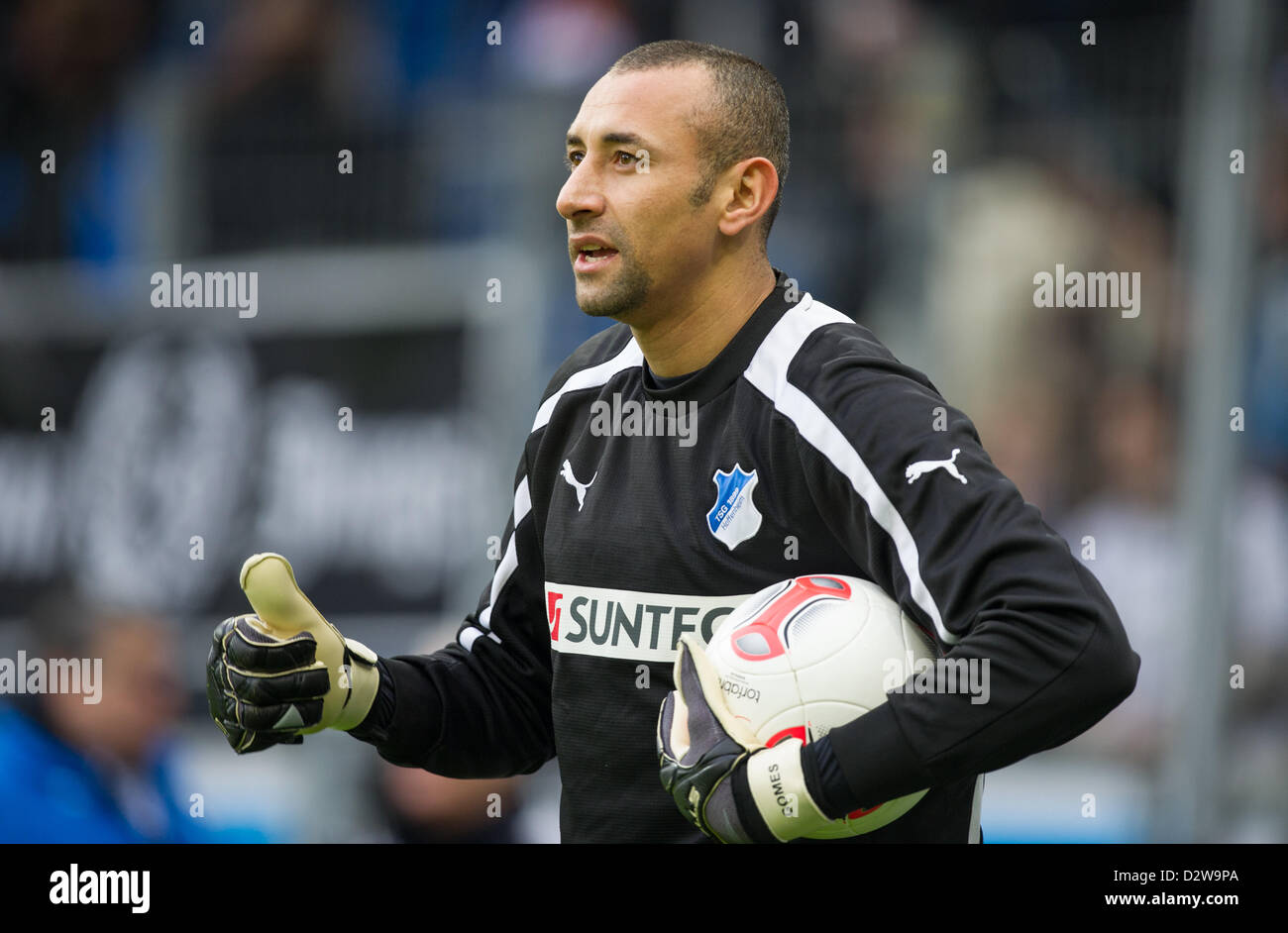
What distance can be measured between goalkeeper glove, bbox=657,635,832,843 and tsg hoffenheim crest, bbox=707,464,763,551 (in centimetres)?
24

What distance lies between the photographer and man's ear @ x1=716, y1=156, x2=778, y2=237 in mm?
3287

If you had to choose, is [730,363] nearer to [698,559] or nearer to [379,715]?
[698,559]

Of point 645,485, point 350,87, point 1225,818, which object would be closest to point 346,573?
point 350,87

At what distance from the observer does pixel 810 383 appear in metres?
2.95

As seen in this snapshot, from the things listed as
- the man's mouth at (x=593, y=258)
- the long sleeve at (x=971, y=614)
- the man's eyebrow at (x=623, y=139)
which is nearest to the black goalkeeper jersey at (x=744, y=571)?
the long sleeve at (x=971, y=614)

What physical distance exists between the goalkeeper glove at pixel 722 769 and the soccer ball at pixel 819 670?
0.04 metres

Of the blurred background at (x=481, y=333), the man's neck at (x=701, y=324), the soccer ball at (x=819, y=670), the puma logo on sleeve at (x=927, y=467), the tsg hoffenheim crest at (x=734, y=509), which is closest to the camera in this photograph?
the puma logo on sleeve at (x=927, y=467)

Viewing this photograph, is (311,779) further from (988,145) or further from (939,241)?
(988,145)

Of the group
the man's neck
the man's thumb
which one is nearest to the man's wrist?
the man's thumb

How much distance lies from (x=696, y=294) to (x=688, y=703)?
2.84 feet

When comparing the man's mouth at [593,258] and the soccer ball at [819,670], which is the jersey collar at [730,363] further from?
the soccer ball at [819,670]

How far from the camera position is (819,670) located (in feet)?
9.21

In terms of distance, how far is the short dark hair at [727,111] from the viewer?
3270mm
